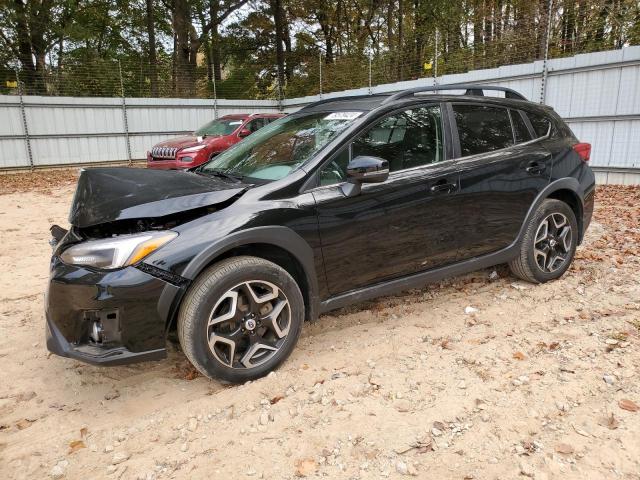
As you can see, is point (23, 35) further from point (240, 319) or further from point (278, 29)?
point (240, 319)

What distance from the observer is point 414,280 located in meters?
3.43

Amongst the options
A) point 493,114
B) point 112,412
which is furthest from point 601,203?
point 112,412

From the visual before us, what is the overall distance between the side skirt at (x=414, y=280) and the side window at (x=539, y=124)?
1034 mm

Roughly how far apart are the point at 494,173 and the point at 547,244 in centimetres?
96

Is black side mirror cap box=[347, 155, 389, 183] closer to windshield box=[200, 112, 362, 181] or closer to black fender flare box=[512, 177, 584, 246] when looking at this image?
windshield box=[200, 112, 362, 181]

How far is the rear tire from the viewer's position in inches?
160

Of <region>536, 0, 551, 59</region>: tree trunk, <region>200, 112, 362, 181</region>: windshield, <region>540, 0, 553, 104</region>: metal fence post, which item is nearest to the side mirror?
<region>200, 112, 362, 181</region>: windshield

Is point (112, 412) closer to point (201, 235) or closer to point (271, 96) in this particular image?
point (201, 235)

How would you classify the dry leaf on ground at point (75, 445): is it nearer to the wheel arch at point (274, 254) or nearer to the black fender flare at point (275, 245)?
the wheel arch at point (274, 254)

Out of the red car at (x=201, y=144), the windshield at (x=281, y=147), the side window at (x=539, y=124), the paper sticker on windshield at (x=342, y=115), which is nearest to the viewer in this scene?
the windshield at (x=281, y=147)

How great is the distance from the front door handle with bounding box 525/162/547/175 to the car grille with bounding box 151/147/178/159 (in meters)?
8.70

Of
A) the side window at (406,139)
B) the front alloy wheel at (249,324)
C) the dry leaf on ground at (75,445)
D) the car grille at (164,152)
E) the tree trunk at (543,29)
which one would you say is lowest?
the dry leaf on ground at (75,445)

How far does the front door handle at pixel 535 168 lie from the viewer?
3.96 m

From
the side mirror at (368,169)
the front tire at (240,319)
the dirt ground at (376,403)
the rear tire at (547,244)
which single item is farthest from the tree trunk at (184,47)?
the front tire at (240,319)
